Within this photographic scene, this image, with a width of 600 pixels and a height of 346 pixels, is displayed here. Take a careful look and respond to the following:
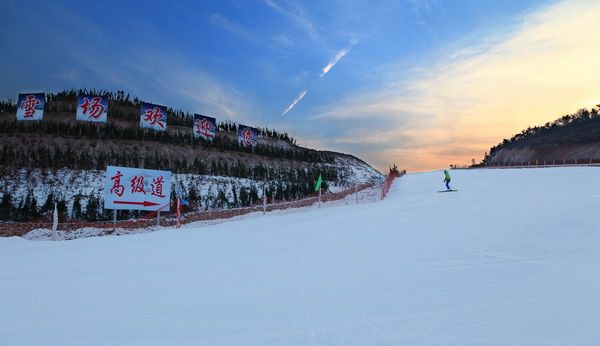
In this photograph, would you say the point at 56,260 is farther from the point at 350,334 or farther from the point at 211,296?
the point at 350,334

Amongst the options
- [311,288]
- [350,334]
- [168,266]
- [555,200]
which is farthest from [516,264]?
[555,200]

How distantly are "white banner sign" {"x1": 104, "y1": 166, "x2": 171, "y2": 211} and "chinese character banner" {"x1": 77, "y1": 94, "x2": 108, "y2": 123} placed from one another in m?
8.42

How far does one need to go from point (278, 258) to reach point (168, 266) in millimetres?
2067

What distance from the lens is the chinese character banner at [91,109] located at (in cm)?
2620

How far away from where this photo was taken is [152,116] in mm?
27953

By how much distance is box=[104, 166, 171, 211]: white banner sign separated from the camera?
1919cm

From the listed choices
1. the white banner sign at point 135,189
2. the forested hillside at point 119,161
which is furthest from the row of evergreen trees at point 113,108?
the white banner sign at point 135,189

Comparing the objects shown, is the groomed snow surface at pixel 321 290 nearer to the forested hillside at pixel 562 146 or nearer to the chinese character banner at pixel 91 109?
the chinese character banner at pixel 91 109

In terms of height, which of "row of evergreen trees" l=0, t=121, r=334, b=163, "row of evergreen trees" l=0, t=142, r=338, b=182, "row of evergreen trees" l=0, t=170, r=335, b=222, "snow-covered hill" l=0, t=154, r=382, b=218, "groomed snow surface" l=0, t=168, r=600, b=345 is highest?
"row of evergreen trees" l=0, t=121, r=334, b=163

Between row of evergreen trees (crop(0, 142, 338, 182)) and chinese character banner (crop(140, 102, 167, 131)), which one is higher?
chinese character banner (crop(140, 102, 167, 131))

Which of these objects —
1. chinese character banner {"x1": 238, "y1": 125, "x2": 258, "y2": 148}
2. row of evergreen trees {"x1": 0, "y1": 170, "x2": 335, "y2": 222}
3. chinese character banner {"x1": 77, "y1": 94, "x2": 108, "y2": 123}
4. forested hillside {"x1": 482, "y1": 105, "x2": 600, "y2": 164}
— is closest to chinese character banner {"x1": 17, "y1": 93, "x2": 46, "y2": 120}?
chinese character banner {"x1": 77, "y1": 94, "x2": 108, "y2": 123}

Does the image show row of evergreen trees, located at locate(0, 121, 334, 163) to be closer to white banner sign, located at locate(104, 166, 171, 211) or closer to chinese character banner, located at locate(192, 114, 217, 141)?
chinese character banner, located at locate(192, 114, 217, 141)

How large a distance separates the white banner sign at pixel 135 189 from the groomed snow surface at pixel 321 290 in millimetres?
8509

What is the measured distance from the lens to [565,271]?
609cm
